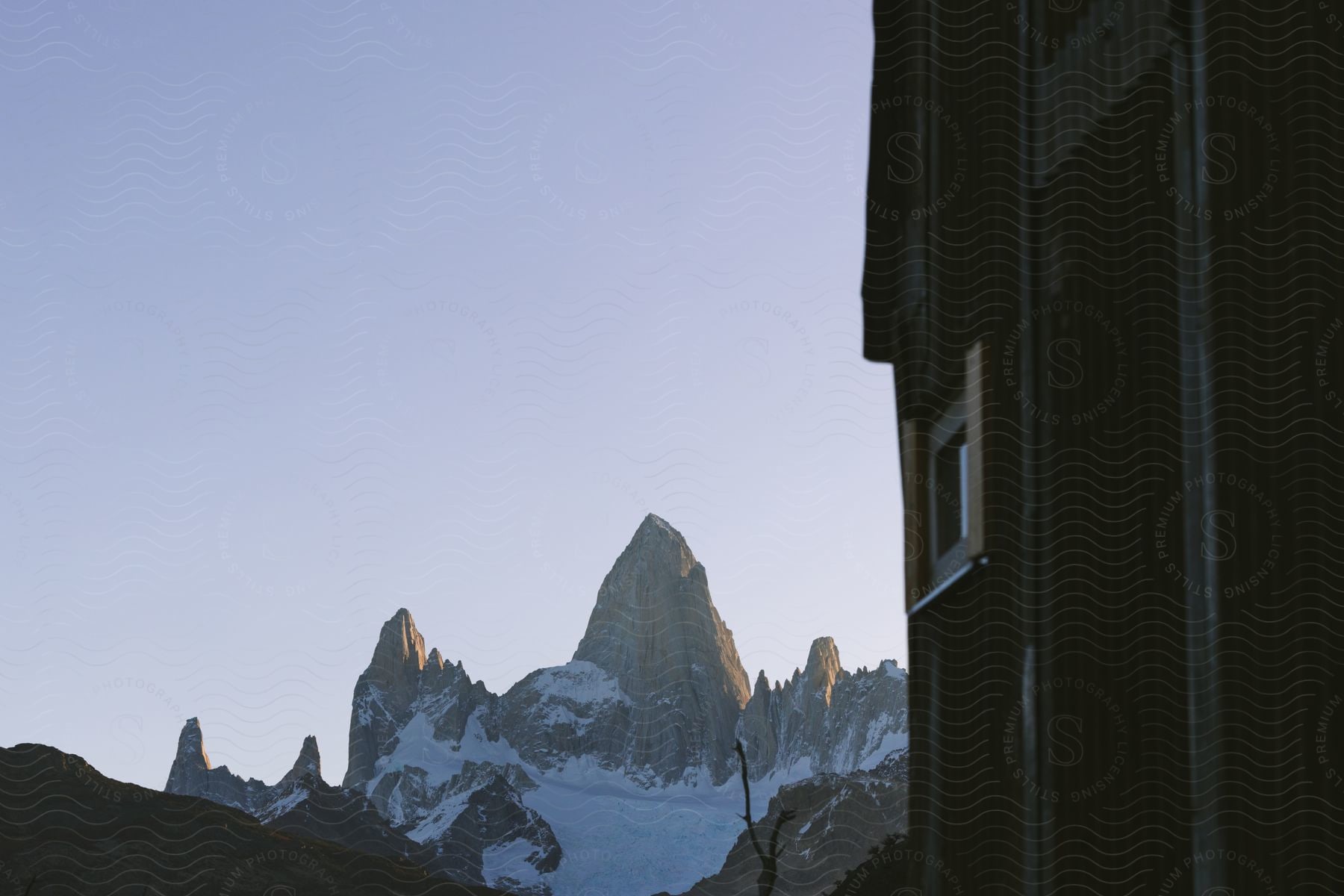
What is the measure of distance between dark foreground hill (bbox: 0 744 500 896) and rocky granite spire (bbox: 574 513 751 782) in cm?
67

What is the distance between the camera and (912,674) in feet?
6.69

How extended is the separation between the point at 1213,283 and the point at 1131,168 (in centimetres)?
24

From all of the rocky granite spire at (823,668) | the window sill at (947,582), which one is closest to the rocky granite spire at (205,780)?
the rocky granite spire at (823,668)

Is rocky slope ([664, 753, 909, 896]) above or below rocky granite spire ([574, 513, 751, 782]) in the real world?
below

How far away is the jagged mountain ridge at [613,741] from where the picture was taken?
2.27 metres

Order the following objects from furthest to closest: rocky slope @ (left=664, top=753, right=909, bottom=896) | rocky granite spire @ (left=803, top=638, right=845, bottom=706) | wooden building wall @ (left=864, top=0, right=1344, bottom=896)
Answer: rocky granite spire @ (left=803, top=638, right=845, bottom=706) → rocky slope @ (left=664, top=753, right=909, bottom=896) → wooden building wall @ (left=864, top=0, right=1344, bottom=896)

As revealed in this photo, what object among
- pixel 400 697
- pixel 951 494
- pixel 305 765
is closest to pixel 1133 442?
pixel 951 494

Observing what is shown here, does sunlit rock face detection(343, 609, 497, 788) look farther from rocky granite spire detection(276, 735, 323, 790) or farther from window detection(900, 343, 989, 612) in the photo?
window detection(900, 343, 989, 612)

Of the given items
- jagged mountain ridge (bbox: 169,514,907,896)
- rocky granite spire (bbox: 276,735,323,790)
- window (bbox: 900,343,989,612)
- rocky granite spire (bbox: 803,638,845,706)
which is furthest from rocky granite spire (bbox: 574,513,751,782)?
rocky granite spire (bbox: 276,735,323,790)

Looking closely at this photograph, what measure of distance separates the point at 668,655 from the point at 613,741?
0.22 m

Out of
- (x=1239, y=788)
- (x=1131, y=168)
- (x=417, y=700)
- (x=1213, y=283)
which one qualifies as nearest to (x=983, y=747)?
(x=1239, y=788)

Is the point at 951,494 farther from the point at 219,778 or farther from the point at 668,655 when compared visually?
the point at 219,778

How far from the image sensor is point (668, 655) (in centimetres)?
250

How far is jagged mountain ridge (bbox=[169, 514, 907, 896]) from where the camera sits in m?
2.27
